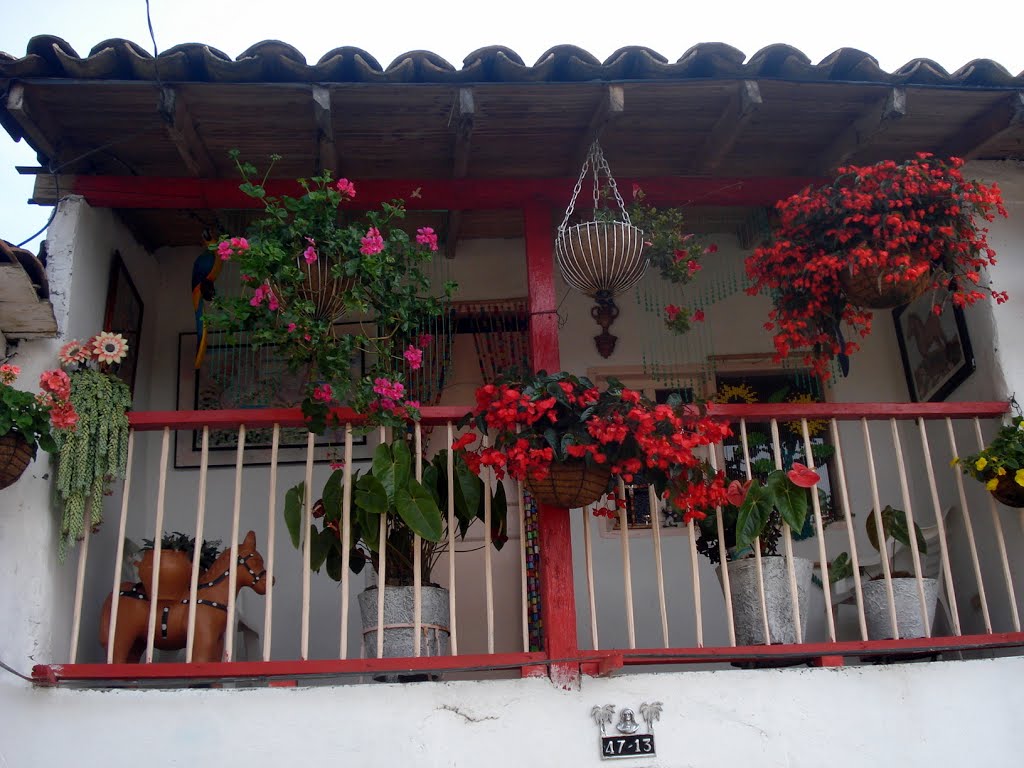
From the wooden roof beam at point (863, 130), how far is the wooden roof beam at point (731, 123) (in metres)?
0.52

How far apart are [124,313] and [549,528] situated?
9.08 feet

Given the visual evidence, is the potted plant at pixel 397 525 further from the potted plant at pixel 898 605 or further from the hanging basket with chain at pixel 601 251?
the potted plant at pixel 898 605

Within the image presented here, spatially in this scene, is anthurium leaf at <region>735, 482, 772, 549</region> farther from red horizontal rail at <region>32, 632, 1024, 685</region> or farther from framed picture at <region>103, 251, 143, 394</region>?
framed picture at <region>103, 251, 143, 394</region>

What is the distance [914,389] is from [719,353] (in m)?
1.18

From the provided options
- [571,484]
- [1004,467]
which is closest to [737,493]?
[571,484]

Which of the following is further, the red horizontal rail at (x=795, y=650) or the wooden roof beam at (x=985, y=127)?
the wooden roof beam at (x=985, y=127)

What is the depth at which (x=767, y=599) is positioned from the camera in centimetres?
488

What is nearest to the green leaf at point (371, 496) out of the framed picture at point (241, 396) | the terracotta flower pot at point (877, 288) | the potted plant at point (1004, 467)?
the framed picture at point (241, 396)

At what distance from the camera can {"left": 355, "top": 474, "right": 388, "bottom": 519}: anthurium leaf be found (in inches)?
181

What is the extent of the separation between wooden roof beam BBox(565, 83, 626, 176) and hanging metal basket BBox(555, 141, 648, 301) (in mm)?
66

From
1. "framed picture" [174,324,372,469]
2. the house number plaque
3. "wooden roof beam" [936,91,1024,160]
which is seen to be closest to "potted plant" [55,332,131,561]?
"framed picture" [174,324,372,469]

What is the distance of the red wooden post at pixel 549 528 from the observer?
4.55 m

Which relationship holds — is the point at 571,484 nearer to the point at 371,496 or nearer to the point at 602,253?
the point at 371,496

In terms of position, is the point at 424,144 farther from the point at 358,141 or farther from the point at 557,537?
the point at 557,537
